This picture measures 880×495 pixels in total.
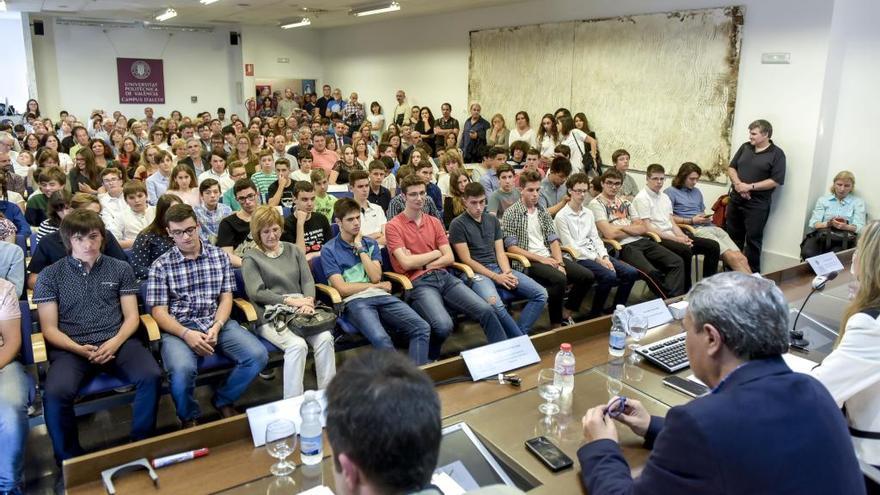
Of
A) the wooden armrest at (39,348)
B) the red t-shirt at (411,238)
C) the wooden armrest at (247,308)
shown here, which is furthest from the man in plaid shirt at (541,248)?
the wooden armrest at (39,348)

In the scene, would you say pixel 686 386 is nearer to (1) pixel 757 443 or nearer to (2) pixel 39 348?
(1) pixel 757 443

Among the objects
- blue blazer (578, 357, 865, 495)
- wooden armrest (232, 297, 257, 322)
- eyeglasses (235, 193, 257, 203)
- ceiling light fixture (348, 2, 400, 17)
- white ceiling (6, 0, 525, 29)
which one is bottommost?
wooden armrest (232, 297, 257, 322)

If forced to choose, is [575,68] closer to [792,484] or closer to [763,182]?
[763,182]

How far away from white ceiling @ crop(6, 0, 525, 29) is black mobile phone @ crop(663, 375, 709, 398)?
7868 mm

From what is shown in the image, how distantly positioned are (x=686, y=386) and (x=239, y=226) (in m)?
3.01

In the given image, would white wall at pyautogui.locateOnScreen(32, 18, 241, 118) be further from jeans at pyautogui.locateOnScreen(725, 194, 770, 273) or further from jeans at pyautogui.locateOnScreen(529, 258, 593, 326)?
jeans at pyautogui.locateOnScreen(529, 258, 593, 326)

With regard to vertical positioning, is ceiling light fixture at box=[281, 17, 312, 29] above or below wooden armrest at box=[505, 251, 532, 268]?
above

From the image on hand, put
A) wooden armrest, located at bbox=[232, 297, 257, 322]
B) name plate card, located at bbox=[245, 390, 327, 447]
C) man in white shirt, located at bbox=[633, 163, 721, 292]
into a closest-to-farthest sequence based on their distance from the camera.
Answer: name plate card, located at bbox=[245, 390, 327, 447] < wooden armrest, located at bbox=[232, 297, 257, 322] < man in white shirt, located at bbox=[633, 163, 721, 292]

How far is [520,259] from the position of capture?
14.3ft

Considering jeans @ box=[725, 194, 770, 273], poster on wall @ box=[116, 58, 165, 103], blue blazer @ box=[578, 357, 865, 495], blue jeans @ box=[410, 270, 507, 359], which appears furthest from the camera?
poster on wall @ box=[116, 58, 165, 103]

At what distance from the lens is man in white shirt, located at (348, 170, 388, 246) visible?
4708 millimetres

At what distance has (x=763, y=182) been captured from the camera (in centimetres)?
598

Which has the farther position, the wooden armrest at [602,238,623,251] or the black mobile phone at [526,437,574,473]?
the wooden armrest at [602,238,623,251]

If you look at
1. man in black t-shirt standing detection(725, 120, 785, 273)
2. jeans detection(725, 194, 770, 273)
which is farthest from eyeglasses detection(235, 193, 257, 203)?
jeans detection(725, 194, 770, 273)
